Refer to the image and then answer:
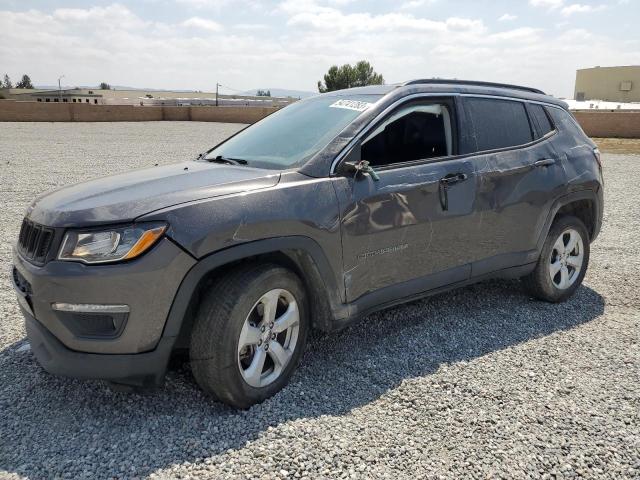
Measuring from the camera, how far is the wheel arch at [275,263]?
2703 millimetres

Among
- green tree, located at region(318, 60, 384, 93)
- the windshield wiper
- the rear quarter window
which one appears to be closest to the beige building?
green tree, located at region(318, 60, 384, 93)

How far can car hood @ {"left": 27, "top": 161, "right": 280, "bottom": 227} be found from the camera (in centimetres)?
267

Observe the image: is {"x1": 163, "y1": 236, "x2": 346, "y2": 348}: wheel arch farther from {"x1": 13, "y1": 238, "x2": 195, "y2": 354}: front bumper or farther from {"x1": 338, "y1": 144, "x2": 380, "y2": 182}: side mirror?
{"x1": 338, "y1": 144, "x2": 380, "y2": 182}: side mirror

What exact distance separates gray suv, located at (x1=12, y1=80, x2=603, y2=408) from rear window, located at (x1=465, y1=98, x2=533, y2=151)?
15mm

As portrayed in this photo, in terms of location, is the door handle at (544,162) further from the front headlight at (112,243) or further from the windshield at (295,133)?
the front headlight at (112,243)

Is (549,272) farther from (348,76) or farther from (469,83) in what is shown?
(348,76)

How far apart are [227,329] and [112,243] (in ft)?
2.32

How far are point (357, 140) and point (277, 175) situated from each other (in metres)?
0.60

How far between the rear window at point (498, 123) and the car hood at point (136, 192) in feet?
5.92

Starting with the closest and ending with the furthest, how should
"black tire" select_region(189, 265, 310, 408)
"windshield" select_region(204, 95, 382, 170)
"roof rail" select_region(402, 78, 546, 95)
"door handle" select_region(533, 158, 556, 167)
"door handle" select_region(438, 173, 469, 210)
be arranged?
"black tire" select_region(189, 265, 310, 408) → "windshield" select_region(204, 95, 382, 170) → "door handle" select_region(438, 173, 469, 210) → "roof rail" select_region(402, 78, 546, 95) → "door handle" select_region(533, 158, 556, 167)

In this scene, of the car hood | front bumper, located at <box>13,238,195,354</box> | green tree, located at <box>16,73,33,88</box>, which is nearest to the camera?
front bumper, located at <box>13,238,195,354</box>

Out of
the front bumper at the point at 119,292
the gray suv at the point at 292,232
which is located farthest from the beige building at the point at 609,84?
the front bumper at the point at 119,292

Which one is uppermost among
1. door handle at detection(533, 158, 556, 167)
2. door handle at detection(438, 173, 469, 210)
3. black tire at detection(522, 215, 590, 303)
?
door handle at detection(533, 158, 556, 167)

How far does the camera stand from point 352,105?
372 cm
